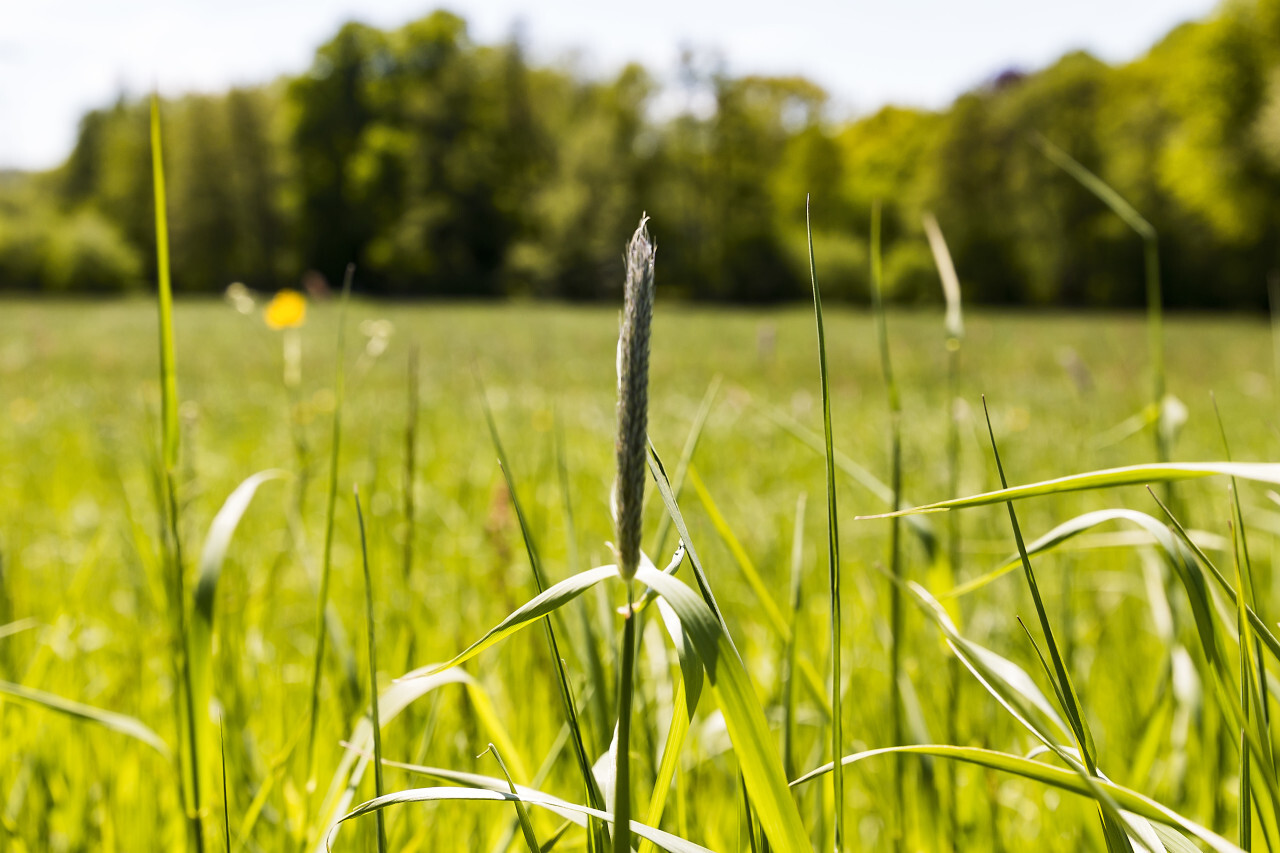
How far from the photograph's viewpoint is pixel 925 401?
733cm

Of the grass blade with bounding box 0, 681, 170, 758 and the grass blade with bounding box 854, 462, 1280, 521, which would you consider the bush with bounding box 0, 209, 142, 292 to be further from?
the grass blade with bounding box 854, 462, 1280, 521

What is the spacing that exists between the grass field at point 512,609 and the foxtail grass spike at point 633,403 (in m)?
0.28

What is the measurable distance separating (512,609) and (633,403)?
1183mm

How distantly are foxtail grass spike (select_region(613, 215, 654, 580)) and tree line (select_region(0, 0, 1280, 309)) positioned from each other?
3321cm

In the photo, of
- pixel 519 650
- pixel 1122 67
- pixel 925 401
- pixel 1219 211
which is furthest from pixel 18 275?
pixel 1122 67

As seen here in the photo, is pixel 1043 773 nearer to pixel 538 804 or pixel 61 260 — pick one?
pixel 538 804

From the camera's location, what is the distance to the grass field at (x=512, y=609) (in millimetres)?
841

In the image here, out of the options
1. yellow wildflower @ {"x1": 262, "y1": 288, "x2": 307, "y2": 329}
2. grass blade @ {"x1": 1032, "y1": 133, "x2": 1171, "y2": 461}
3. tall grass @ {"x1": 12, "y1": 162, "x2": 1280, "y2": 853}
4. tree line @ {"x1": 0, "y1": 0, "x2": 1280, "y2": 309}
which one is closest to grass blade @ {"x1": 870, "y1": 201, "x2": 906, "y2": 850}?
tall grass @ {"x1": 12, "y1": 162, "x2": 1280, "y2": 853}

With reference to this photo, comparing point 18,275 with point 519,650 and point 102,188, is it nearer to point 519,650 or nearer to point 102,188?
point 102,188

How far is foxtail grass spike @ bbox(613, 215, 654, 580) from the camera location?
0.28 m

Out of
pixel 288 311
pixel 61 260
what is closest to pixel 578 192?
pixel 61 260

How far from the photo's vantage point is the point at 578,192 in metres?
35.4

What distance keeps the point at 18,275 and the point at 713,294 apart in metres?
31.6

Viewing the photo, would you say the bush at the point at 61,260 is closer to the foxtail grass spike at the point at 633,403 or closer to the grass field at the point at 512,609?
the grass field at the point at 512,609
